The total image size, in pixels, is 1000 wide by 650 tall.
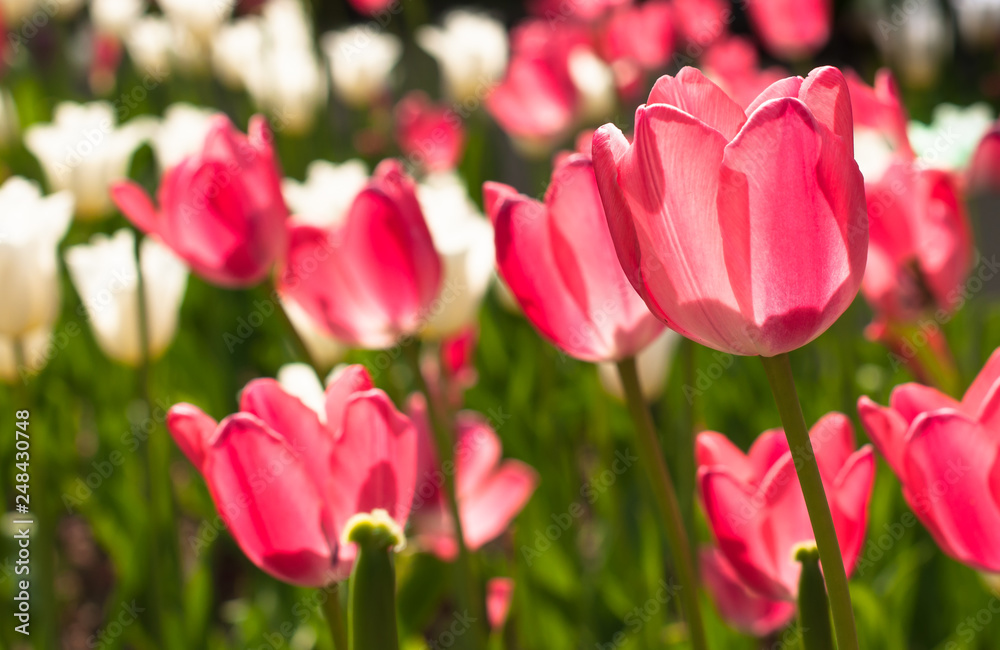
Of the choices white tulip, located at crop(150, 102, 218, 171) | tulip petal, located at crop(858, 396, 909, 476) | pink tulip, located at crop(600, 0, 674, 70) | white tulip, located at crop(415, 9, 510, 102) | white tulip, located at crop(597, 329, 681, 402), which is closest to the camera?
tulip petal, located at crop(858, 396, 909, 476)

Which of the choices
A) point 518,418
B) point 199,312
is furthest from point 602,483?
point 199,312

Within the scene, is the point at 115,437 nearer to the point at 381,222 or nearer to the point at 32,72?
the point at 381,222

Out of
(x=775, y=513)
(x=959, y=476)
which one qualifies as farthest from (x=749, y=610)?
(x=959, y=476)

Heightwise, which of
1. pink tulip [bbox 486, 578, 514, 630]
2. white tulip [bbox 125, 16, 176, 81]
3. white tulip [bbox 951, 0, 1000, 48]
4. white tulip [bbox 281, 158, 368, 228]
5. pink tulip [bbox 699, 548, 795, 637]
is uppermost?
white tulip [bbox 281, 158, 368, 228]

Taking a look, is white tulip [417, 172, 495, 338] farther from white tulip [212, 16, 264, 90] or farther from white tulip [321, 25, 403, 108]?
white tulip [321, 25, 403, 108]

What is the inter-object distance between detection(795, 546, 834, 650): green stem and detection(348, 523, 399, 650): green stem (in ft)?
0.66

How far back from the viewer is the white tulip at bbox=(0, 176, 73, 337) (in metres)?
1.01

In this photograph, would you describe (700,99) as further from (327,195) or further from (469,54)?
(469,54)

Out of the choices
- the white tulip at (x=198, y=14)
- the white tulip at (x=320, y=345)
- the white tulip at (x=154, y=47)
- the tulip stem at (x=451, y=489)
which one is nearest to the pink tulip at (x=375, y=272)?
the tulip stem at (x=451, y=489)

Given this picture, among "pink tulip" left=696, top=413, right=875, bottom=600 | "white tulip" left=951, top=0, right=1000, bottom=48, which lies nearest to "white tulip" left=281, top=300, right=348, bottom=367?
"pink tulip" left=696, top=413, right=875, bottom=600

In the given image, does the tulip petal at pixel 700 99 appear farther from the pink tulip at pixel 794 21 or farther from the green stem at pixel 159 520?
the pink tulip at pixel 794 21

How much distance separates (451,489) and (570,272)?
0.80ft

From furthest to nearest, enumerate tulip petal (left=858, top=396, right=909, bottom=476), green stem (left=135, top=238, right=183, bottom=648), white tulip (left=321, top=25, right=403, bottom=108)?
1. white tulip (left=321, top=25, right=403, bottom=108)
2. green stem (left=135, top=238, right=183, bottom=648)
3. tulip petal (left=858, top=396, right=909, bottom=476)

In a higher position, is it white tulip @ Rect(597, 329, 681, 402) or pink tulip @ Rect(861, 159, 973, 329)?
pink tulip @ Rect(861, 159, 973, 329)
